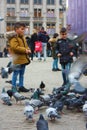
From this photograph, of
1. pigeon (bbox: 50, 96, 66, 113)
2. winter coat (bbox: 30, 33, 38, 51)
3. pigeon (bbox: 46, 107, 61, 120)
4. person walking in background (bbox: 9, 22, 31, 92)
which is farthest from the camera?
winter coat (bbox: 30, 33, 38, 51)

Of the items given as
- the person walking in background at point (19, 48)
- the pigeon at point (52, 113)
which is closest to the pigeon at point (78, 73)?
the pigeon at point (52, 113)

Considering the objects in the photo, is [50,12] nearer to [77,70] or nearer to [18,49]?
[18,49]

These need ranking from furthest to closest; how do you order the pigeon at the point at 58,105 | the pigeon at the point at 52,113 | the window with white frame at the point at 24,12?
the window with white frame at the point at 24,12 < the pigeon at the point at 58,105 < the pigeon at the point at 52,113

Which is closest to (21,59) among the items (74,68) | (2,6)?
(74,68)

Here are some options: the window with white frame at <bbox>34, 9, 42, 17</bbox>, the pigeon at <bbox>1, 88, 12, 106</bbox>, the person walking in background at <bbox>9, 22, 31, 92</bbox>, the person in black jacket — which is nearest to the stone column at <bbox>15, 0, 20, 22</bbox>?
the window with white frame at <bbox>34, 9, 42, 17</bbox>

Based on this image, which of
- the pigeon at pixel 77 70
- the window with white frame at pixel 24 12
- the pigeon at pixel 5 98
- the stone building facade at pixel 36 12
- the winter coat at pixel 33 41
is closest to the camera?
the pigeon at pixel 77 70

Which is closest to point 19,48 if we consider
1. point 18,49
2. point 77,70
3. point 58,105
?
point 18,49

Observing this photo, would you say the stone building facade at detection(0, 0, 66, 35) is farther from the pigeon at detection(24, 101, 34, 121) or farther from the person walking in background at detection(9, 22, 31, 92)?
the pigeon at detection(24, 101, 34, 121)

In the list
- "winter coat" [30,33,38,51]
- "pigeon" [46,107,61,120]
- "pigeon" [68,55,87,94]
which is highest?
"pigeon" [68,55,87,94]

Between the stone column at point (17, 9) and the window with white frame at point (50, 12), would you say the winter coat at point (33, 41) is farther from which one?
the window with white frame at point (50, 12)

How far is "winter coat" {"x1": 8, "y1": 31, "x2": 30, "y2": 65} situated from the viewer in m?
10.1

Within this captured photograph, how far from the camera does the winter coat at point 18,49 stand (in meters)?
10.1

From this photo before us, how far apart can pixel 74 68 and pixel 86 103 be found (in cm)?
79

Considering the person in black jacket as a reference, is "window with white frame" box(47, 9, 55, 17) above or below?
below
